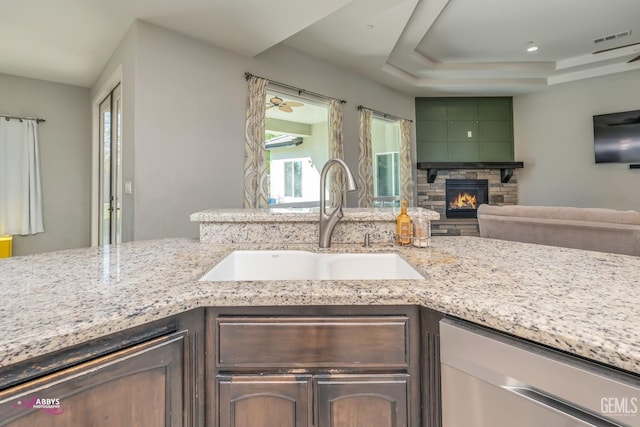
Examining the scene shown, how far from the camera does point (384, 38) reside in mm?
3391

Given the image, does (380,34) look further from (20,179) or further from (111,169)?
(20,179)

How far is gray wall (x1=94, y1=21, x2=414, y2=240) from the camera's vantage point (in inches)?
101

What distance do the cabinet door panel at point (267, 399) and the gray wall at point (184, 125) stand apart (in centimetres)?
224

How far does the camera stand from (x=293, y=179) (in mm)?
4258

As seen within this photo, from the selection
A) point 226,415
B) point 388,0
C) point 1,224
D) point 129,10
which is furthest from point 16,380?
point 1,224

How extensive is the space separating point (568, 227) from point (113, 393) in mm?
2705

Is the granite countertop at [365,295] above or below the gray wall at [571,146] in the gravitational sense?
below

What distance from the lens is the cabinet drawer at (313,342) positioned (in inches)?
29.4

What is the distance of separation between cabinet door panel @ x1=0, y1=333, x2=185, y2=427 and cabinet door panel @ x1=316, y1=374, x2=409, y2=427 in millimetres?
341

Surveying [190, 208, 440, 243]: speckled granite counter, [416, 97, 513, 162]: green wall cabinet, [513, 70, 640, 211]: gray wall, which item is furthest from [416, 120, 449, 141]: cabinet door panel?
[190, 208, 440, 243]: speckled granite counter

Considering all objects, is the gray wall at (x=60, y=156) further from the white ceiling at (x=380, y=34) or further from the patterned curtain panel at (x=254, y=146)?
the patterned curtain panel at (x=254, y=146)

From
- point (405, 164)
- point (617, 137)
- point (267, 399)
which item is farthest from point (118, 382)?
point (617, 137)

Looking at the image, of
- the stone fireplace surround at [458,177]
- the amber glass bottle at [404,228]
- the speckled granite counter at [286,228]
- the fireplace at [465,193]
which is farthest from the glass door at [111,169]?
the fireplace at [465,193]

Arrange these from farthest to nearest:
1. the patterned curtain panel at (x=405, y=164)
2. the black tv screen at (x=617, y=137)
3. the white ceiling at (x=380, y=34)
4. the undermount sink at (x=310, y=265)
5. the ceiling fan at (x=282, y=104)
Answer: the patterned curtain panel at (x=405, y=164) → the black tv screen at (x=617, y=137) → the ceiling fan at (x=282, y=104) → the white ceiling at (x=380, y=34) → the undermount sink at (x=310, y=265)
